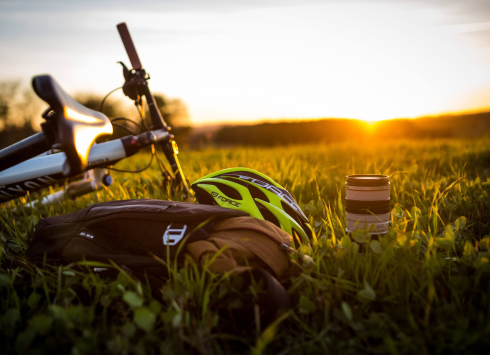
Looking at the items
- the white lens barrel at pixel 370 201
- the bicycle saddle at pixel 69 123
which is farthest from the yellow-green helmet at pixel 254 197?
the bicycle saddle at pixel 69 123

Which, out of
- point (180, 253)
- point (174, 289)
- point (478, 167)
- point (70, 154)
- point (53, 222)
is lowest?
point (478, 167)

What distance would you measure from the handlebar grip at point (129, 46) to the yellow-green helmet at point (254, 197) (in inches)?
54.1

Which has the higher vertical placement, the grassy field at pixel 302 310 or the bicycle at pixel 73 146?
the bicycle at pixel 73 146

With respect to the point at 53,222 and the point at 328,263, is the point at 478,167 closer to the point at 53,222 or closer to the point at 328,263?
the point at 328,263

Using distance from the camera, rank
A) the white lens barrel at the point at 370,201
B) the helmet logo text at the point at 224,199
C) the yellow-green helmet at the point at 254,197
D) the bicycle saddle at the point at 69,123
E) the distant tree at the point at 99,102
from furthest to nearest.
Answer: the distant tree at the point at 99,102
the helmet logo text at the point at 224,199
the yellow-green helmet at the point at 254,197
the white lens barrel at the point at 370,201
the bicycle saddle at the point at 69,123

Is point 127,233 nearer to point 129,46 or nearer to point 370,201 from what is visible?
point 370,201

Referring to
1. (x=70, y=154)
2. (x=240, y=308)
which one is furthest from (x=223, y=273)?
(x=70, y=154)

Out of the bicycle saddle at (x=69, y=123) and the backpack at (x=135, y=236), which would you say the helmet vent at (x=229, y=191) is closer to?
the backpack at (x=135, y=236)

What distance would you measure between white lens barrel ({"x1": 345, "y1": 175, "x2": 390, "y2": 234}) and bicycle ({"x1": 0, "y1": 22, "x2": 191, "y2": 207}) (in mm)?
1404

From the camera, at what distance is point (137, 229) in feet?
5.05

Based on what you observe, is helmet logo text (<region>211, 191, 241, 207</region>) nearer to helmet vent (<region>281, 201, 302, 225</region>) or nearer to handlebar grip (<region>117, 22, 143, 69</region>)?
helmet vent (<region>281, 201, 302, 225</region>)

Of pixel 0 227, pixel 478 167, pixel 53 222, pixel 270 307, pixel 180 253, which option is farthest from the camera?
pixel 478 167

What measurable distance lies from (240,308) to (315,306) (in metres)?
0.32

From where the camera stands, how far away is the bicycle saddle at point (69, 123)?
49.6 inches
